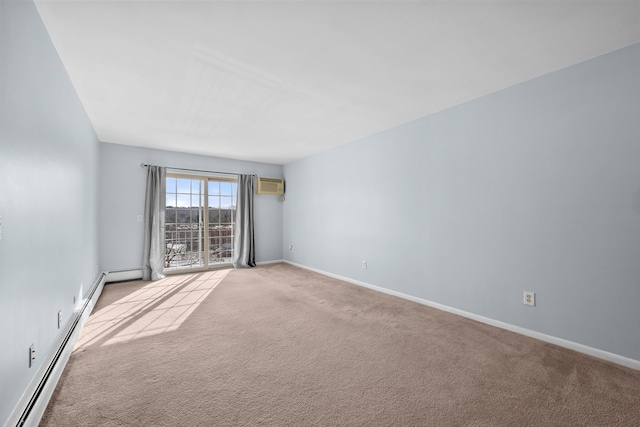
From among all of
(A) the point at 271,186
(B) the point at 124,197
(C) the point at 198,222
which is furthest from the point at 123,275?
(A) the point at 271,186

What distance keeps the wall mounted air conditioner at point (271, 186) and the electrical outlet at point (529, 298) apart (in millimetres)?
5228

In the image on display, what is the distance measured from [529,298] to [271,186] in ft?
17.4

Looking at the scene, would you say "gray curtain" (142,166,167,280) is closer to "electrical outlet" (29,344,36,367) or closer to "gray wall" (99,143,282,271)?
"gray wall" (99,143,282,271)

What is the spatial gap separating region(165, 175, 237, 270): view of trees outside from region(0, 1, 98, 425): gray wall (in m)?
3.00

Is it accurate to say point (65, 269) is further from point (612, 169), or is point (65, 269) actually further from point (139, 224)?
point (612, 169)

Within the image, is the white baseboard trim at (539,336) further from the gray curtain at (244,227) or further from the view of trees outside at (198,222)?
the view of trees outside at (198,222)

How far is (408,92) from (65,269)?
3.78 m

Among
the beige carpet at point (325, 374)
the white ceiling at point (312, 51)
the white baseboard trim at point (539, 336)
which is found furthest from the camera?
the white baseboard trim at point (539, 336)

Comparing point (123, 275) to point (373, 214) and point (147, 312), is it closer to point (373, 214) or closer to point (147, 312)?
point (147, 312)

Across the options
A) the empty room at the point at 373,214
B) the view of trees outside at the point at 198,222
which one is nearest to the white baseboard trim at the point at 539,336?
the empty room at the point at 373,214

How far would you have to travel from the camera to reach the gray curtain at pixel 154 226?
202 inches

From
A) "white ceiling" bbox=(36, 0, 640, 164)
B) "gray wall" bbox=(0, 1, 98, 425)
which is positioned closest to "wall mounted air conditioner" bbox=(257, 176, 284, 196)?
"white ceiling" bbox=(36, 0, 640, 164)

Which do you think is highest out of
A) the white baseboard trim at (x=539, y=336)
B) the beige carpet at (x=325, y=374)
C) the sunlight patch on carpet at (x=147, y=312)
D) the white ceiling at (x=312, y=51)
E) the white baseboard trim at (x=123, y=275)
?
the white ceiling at (x=312, y=51)

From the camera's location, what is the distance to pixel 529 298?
2.71 m
